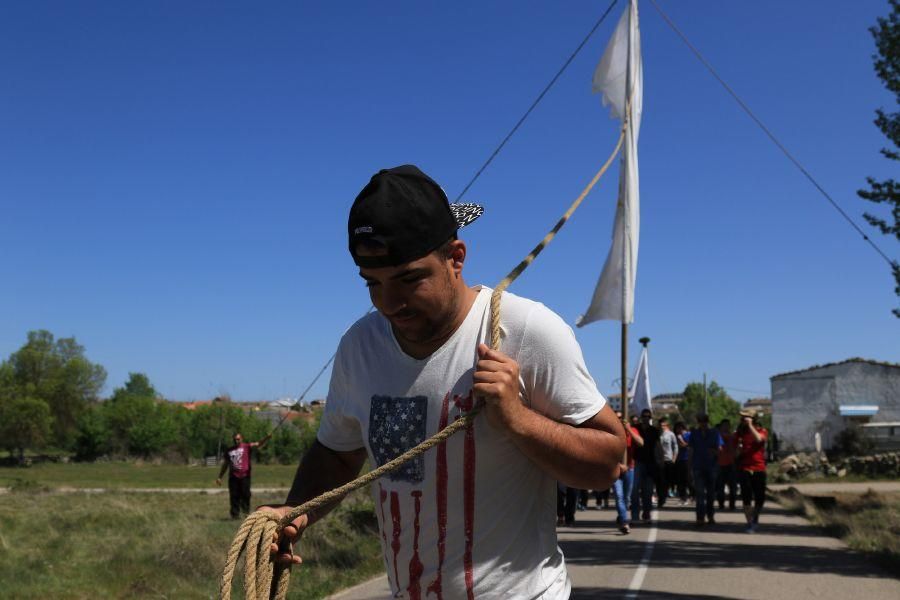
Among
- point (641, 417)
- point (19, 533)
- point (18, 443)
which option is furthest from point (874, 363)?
point (18, 443)

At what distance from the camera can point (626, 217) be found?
809cm

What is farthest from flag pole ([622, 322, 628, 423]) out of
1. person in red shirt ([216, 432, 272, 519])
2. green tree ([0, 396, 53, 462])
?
green tree ([0, 396, 53, 462])

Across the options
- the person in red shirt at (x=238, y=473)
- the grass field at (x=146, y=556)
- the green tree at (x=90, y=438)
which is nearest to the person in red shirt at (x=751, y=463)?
the grass field at (x=146, y=556)

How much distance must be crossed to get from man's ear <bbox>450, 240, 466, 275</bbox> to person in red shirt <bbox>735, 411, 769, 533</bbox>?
1285cm

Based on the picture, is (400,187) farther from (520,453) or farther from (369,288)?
(520,453)

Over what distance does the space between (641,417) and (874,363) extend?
4672 centimetres

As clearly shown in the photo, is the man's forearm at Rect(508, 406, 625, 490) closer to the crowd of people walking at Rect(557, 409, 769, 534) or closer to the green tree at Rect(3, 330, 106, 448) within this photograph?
the crowd of people walking at Rect(557, 409, 769, 534)

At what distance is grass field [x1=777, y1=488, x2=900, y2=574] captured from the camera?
469 inches

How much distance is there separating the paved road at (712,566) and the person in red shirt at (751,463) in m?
0.44

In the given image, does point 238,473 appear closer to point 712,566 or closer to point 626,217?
point 712,566

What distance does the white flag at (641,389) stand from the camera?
13734 mm

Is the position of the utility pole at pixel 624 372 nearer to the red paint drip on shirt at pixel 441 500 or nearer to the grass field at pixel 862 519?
the red paint drip on shirt at pixel 441 500

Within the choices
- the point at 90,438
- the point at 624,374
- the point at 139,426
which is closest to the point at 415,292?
the point at 624,374

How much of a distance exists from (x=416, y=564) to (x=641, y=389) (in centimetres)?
1222
